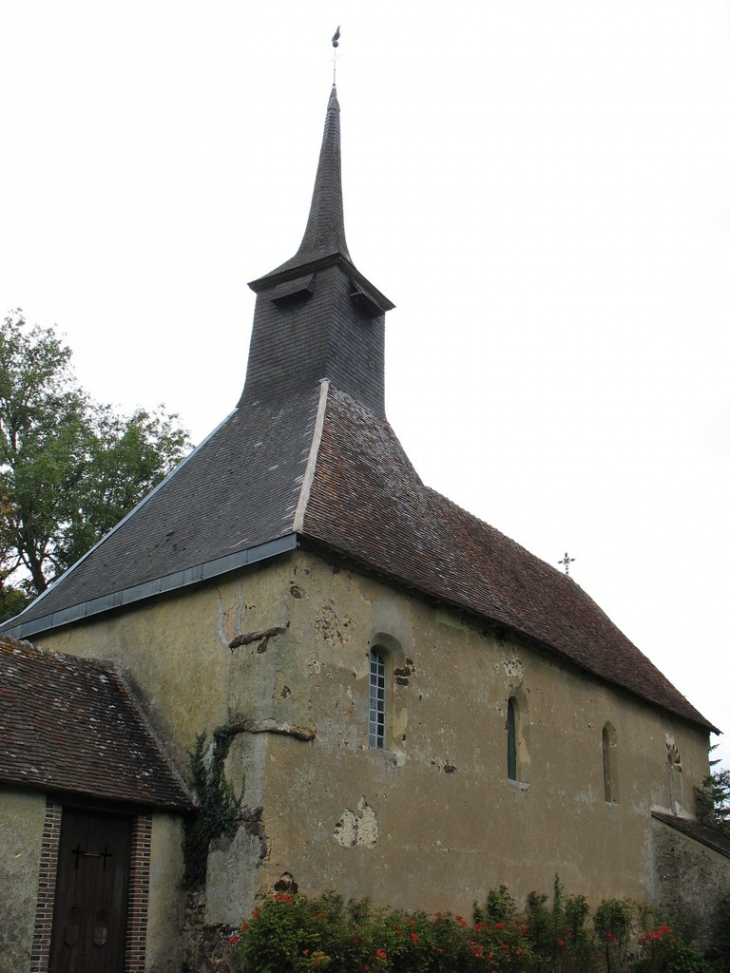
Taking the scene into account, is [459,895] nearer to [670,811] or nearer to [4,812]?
[4,812]

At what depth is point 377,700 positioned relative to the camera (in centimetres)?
1329

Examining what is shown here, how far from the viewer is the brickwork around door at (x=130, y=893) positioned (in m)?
10.3

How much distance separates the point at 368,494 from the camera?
14.9m

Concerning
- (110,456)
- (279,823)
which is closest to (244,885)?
(279,823)

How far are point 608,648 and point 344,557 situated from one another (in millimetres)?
10161

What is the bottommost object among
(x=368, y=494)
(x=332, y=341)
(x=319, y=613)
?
(x=319, y=613)

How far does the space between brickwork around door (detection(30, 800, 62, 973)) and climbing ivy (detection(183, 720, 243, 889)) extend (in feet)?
5.63

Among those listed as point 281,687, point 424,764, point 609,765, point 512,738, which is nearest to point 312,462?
point 281,687

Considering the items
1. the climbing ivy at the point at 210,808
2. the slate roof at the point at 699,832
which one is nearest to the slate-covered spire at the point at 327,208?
the climbing ivy at the point at 210,808

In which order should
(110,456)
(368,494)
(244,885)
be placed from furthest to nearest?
(110,456) → (368,494) → (244,885)

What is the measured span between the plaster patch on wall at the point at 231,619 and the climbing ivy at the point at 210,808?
1.14 m

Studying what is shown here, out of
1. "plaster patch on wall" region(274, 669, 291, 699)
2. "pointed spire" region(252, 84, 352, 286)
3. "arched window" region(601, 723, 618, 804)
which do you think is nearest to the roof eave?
"plaster patch on wall" region(274, 669, 291, 699)

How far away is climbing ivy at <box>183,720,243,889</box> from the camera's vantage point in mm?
11422

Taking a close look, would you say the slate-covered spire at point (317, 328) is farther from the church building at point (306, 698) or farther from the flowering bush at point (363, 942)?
the flowering bush at point (363, 942)
